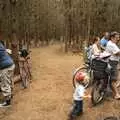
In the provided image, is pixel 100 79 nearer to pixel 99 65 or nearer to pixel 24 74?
pixel 99 65

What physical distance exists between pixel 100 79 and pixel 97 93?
35 cm

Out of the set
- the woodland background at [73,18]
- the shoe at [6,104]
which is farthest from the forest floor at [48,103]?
the woodland background at [73,18]

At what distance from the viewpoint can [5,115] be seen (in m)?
8.79

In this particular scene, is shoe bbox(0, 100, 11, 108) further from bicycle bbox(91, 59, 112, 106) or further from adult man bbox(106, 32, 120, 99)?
adult man bbox(106, 32, 120, 99)

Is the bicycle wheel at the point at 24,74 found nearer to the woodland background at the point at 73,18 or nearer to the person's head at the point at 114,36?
the person's head at the point at 114,36

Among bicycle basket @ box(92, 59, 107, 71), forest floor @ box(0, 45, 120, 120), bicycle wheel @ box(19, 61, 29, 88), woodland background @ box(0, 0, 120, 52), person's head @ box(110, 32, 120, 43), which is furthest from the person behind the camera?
woodland background @ box(0, 0, 120, 52)

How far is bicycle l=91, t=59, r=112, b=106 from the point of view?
9117 mm

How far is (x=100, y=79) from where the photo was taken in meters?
9.21

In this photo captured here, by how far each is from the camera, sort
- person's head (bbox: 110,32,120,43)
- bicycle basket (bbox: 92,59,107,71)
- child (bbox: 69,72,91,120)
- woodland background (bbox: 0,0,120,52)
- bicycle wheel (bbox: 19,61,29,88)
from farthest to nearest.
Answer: woodland background (bbox: 0,0,120,52), bicycle wheel (bbox: 19,61,29,88), person's head (bbox: 110,32,120,43), bicycle basket (bbox: 92,59,107,71), child (bbox: 69,72,91,120)

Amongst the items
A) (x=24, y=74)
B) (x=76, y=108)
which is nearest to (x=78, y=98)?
(x=76, y=108)

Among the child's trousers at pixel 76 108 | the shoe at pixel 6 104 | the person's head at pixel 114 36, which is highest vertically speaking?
the person's head at pixel 114 36

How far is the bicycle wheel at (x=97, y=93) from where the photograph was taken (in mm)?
9117

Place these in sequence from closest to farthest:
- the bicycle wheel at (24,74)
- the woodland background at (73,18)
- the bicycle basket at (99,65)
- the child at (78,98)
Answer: the child at (78,98) → the bicycle basket at (99,65) → the bicycle wheel at (24,74) → the woodland background at (73,18)

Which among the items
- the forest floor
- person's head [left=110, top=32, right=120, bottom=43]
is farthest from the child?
person's head [left=110, top=32, right=120, bottom=43]
